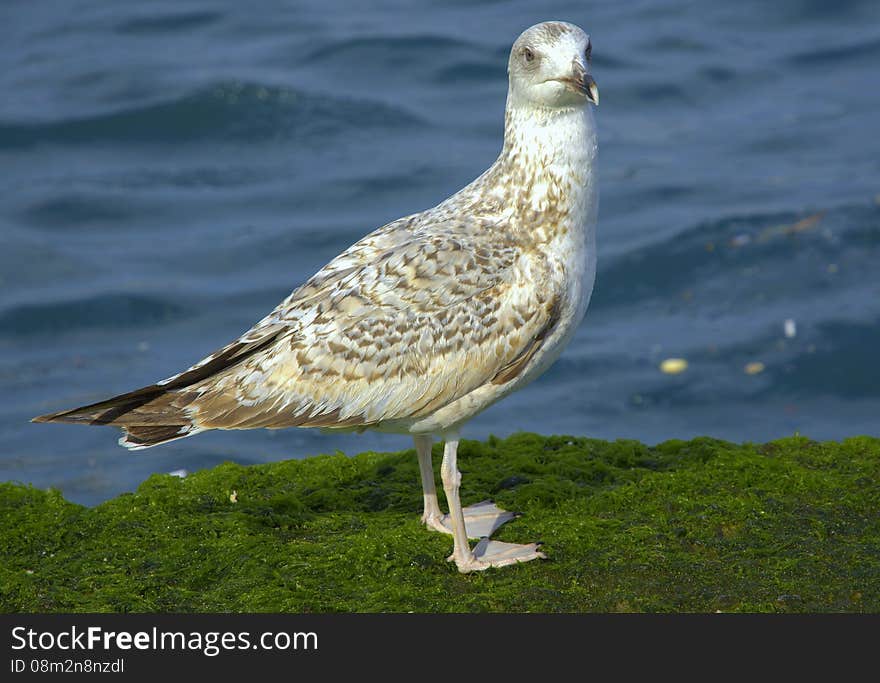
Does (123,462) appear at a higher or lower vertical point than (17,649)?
lower

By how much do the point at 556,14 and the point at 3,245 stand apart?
10.3 m

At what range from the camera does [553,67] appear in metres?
7.61

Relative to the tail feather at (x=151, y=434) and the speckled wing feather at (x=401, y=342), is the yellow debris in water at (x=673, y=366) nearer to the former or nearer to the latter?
the speckled wing feather at (x=401, y=342)

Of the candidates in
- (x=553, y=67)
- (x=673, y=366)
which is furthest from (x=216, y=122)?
(x=553, y=67)

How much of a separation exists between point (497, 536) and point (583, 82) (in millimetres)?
2706

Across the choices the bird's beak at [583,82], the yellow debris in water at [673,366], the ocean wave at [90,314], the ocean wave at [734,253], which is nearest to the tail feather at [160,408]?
the bird's beak at [583,82]

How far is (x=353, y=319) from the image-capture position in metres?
7.58

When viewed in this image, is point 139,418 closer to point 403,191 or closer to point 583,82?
point 583,82

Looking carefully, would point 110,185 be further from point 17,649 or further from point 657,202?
point 17,649

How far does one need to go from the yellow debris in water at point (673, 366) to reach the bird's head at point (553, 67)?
351 inches

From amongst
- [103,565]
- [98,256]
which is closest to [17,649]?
[103,565]

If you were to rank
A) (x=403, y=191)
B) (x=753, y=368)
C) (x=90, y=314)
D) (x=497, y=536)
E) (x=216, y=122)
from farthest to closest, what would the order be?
(x=216, y=122) < (x=403, y=191) < (x=90, y=314) < (x=753, y=368) < (x=497, y=536)

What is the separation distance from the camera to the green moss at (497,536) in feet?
23.4

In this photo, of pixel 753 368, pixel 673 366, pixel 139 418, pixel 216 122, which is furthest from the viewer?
pixel 216 122
